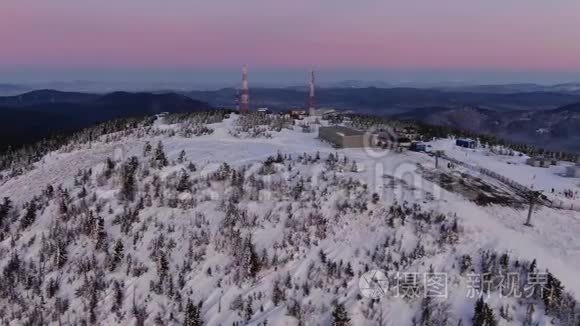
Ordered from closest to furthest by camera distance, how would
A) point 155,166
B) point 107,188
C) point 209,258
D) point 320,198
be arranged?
point 209,258 < point 320,198 < point 107,188 < point 155,166

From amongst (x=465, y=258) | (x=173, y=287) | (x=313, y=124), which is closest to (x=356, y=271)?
(x=465, y=258)

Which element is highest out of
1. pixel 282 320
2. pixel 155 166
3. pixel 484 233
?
pixel 155 166

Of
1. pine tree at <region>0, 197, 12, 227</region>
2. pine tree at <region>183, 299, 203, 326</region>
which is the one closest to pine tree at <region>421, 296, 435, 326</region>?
pine tree at <region>183, 299, 203, 326</region>

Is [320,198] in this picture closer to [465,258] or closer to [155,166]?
[465,258]

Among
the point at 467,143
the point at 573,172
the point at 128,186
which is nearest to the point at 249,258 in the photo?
the point at 128,186

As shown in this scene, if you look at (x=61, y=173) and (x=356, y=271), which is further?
(x=61, y=173)

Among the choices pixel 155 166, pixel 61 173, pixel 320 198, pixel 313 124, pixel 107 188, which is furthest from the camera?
pixel 313 124
